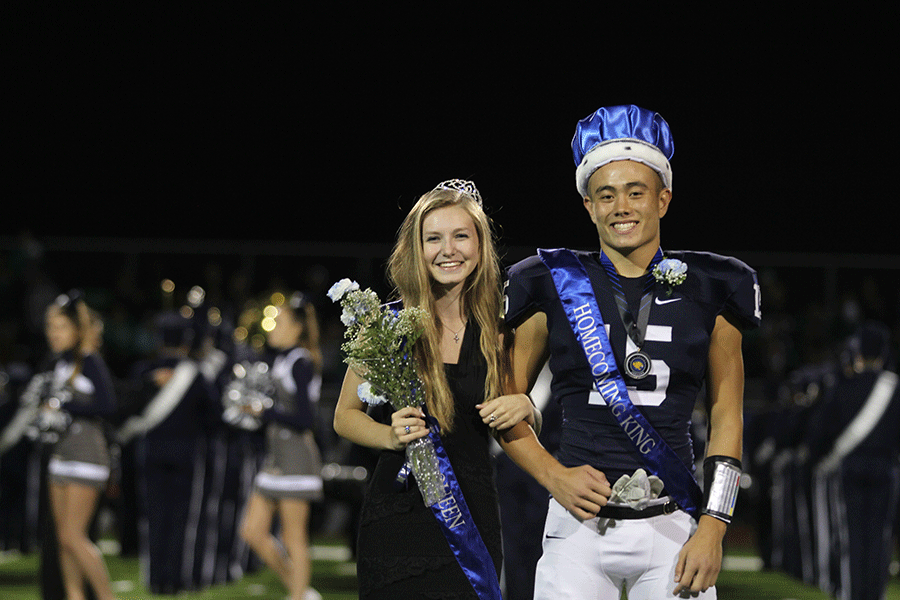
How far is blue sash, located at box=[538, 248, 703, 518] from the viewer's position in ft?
8.85

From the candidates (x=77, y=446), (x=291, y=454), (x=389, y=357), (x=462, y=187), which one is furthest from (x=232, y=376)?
(x=389, y=357)

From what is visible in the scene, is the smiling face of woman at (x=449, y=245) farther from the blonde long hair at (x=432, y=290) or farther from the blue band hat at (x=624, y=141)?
the blue band hat at (x=624, y=141)

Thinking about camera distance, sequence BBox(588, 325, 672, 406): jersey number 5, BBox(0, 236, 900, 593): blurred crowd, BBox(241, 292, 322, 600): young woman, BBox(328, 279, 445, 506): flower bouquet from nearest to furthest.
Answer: BBox(588, 325, 672, 406): jersey number 5
BBox(328, 279, 445, 506): flower bouquet
BBox(241, 292, 322, 600): young woman
BBox(0, 236, 900, 593): blurred crowd

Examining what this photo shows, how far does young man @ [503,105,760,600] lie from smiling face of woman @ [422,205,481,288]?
27 cm

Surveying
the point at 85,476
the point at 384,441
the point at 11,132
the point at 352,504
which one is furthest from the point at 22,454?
the point at 384,441

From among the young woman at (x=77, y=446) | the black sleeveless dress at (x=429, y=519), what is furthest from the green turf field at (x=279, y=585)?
the black sleeveless dress at (x=429, y=519)

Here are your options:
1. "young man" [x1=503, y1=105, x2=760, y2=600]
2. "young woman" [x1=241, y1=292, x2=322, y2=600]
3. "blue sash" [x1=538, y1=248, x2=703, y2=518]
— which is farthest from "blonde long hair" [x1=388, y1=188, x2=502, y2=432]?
"young woman" [x1=241, y1=292, x2=322, y2=600]

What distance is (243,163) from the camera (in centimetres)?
1597

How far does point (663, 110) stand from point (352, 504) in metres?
7.22

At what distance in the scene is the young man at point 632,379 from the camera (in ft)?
8.81

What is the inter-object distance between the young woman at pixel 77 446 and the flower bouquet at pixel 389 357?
4.11 m

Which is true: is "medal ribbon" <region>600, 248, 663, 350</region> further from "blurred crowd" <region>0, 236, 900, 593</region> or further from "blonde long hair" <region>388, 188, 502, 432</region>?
"blurred crowd" <region>0, 236, 900, 593</region>

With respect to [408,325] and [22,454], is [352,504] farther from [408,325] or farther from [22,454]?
[408,325]

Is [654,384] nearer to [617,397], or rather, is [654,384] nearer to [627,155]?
[617,397]
